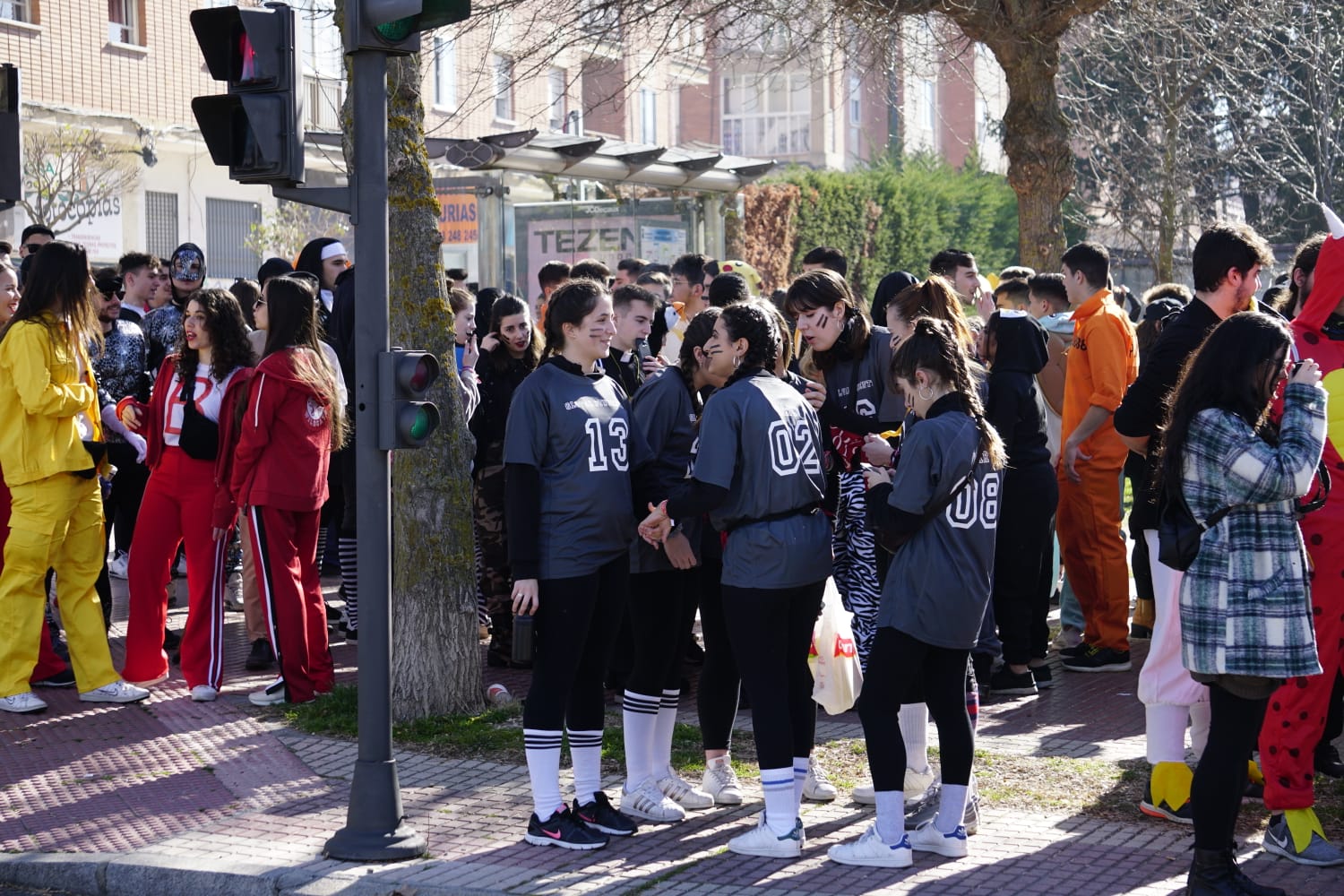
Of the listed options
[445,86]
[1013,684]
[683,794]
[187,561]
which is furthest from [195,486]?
[445,86]

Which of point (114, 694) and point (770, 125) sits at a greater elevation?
point (770, 125)

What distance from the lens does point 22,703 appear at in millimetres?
8070

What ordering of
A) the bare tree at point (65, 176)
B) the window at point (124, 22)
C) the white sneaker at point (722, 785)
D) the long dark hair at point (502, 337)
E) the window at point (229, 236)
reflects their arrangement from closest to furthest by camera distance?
the white sneaker at point (722, 785), the long dark hair at point (502, 337), the bare tree at point (65, 176), the window at point (124, 22), the window at point (229, 236)

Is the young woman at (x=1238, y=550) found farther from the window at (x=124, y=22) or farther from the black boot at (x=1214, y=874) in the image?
the window at (x=124, y=22)

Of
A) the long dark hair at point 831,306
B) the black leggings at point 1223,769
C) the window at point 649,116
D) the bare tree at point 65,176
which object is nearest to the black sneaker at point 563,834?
the black leggings at point 1223,769

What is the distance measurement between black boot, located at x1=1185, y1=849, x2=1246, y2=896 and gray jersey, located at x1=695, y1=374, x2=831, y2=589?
159cm

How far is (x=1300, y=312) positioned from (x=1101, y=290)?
2956mm

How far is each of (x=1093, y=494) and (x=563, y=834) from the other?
4.29 meters

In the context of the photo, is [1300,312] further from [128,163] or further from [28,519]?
[128,163]

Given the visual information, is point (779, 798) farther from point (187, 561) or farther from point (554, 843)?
point (187, 561)

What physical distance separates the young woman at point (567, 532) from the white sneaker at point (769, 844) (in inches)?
18.9

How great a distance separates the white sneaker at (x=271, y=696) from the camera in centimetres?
827

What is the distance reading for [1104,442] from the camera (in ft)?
29.7

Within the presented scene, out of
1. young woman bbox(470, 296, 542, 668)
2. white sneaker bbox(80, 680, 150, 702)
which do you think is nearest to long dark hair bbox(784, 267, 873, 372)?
young woman bbox(470, 296, 542, 668)
